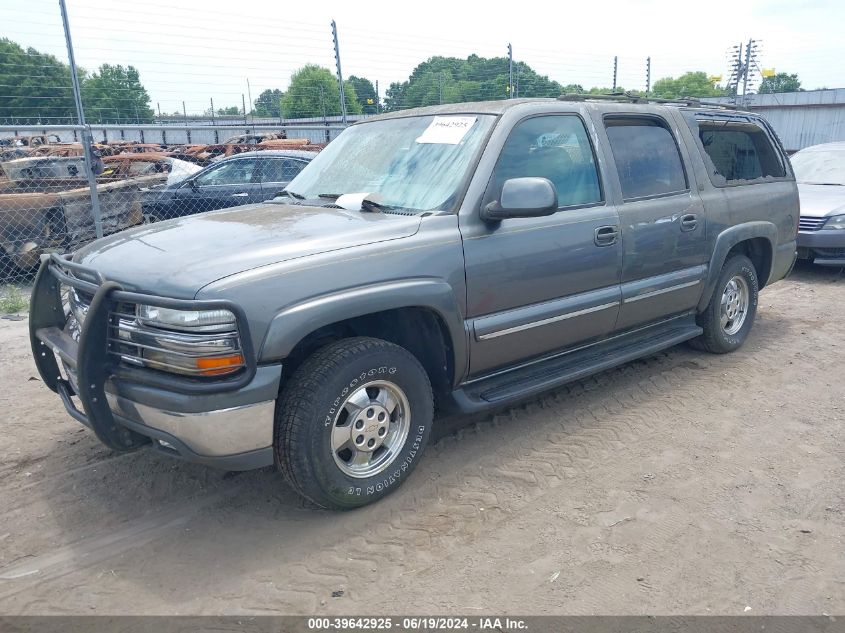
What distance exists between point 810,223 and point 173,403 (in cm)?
808

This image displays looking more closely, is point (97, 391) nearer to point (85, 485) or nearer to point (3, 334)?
point (85, 485)

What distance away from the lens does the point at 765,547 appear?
303cm

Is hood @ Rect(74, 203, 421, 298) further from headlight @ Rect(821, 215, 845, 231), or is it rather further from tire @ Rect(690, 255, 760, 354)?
headlight @ Rect(821, 215, 845, 231)

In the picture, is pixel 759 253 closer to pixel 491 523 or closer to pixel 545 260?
pixel 545 260

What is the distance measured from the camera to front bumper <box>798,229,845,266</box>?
810 cm

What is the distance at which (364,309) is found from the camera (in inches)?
124

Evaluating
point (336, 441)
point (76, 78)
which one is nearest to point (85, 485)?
point (336, 441)

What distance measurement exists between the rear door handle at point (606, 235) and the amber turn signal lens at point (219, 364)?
2.32 metres

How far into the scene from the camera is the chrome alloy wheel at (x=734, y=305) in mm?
5500

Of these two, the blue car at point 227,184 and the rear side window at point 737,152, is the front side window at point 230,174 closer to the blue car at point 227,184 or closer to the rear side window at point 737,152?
the blue car at point 227,184

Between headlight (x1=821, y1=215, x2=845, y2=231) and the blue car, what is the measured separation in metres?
6.73

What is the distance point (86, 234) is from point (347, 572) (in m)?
7.48

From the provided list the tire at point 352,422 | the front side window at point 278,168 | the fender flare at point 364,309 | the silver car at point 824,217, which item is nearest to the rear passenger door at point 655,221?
the fender flare at point 364,309

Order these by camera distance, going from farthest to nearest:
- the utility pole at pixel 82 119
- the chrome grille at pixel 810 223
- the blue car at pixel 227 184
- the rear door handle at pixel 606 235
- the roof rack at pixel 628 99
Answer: the blue car at pixel 227 184 → the chrome grille at pixel 810 223 → the utility pole at pixel 82 119 → the roof rack at pixel 628 99 → the rear door handle at pixel 606 235
